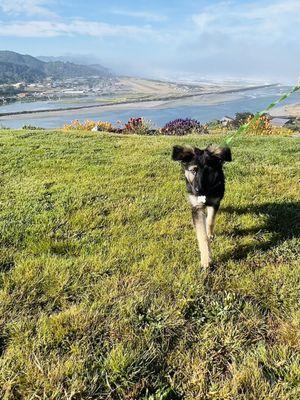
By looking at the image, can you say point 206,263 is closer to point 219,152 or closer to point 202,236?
point 202,236

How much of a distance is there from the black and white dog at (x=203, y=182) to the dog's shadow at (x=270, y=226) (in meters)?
0.41

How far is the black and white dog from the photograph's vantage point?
521cm

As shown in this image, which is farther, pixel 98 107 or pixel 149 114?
pixel 98 107

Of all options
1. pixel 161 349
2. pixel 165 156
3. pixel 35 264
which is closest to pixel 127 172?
pixel 165 156

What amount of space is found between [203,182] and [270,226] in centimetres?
201

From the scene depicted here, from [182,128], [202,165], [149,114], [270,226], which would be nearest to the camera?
[202,165]

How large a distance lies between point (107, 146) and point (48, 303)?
9.75 meters

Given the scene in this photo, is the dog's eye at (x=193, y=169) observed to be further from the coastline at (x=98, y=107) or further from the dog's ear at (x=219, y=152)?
the coastline at (x=98, y=107)

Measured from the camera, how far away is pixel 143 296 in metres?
4.35

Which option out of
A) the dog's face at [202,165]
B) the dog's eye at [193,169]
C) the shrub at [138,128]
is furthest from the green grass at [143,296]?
the shrub at [138,128]

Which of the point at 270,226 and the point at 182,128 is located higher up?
the point at 270,226

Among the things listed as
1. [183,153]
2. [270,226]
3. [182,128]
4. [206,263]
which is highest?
[183,153]

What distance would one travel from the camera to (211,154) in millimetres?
5590

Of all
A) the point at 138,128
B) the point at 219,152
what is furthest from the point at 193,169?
the point at 138,128
